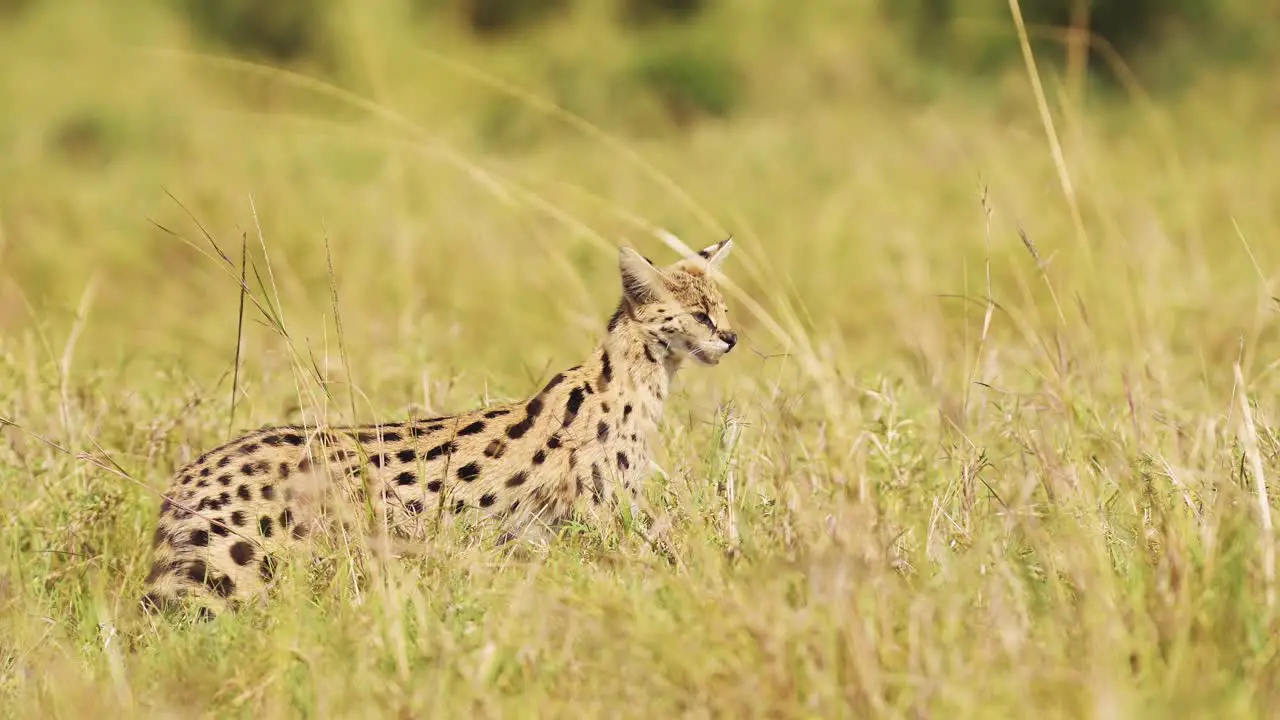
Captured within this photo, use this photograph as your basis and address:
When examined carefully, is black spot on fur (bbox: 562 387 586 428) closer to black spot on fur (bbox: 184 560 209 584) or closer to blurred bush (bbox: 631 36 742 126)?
black spot on fur (bbox: 184 560 209 584)

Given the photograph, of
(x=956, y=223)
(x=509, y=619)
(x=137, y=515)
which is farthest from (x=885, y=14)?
(x=509, y=619)

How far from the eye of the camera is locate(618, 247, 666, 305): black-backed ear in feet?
16.2

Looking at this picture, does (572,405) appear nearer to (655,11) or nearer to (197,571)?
(197,571)

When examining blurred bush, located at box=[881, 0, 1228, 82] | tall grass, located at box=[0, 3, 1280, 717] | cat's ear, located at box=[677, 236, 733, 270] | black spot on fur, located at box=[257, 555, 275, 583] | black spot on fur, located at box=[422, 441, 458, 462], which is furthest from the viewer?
blurred bush, located at box=[881, 0, 1228, 82]

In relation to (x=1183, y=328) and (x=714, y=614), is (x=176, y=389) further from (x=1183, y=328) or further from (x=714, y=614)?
(x=1183, y=328)

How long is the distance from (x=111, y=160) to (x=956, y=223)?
682 centimetres

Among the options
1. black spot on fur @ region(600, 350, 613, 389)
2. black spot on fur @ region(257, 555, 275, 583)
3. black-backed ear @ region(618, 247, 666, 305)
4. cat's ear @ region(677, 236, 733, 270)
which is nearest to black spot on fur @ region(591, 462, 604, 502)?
black spot on fur @ region(600, 350, 613, 389)

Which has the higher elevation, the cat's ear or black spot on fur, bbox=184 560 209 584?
the cat's ear

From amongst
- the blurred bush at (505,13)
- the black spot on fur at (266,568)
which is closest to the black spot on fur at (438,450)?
the black spot on fur at (266,568)

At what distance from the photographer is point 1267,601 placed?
3.34m

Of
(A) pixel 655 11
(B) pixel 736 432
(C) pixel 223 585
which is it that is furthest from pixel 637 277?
(A) pixel 655 11

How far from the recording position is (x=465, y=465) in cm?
475

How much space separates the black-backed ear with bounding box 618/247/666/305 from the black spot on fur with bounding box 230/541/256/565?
1.30 meters

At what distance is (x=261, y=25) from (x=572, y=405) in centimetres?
1184
